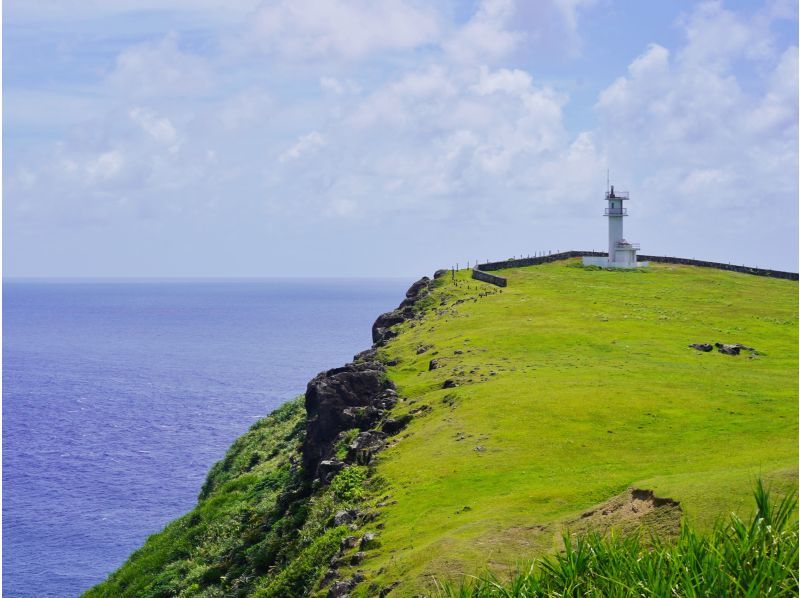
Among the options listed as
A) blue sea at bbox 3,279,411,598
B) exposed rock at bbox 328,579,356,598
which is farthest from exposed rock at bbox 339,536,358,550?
blue sea at bbox 3,279,411,598

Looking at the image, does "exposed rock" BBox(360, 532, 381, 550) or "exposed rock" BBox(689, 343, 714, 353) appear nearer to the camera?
"exposed rock" BBox(360, 532, 381, 550)

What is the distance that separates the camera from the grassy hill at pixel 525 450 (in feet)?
103

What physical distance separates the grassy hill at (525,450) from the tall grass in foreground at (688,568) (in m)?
6.31

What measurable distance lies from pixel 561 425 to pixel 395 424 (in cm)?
1009

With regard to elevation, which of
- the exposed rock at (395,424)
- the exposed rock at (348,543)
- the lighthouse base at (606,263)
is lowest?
the exposed rock at (348,543)

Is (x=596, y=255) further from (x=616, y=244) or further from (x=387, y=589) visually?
(x=387, y=589)

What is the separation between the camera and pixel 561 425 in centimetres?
4519

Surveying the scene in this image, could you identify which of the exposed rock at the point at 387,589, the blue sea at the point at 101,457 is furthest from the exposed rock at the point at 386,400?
the blue sea at the point at 101,457

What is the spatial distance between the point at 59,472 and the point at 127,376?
82887mm

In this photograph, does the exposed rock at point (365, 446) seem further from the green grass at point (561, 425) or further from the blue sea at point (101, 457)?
the blue sea at point (101, 457)

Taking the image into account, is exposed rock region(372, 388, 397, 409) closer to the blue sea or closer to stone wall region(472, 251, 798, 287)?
the blue sea

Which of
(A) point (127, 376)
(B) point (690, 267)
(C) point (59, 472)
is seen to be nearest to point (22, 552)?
(C) point (59, 472)

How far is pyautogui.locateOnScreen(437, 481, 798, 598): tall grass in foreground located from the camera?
61.8ft

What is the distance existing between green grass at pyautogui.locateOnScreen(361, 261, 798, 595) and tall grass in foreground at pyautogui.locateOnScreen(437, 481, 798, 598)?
626cm
